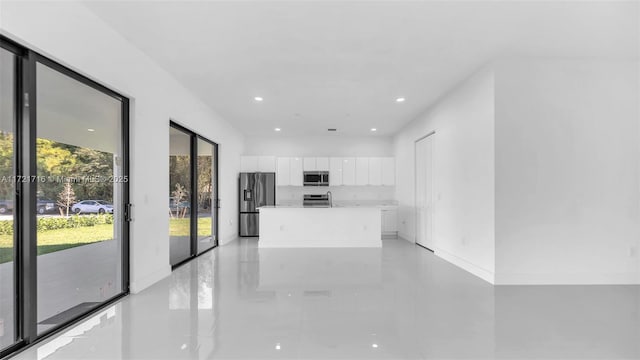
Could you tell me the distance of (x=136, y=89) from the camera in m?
3.67

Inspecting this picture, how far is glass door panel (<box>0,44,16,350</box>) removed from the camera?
7.39 ft

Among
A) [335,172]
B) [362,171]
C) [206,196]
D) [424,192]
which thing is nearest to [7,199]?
[206,196]

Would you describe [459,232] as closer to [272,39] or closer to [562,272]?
[562,272]

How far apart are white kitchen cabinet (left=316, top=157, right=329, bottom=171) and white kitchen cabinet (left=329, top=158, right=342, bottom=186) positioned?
109 millimetres

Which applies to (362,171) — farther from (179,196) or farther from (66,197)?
(66,197)

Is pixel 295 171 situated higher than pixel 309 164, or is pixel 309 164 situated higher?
pixel 309 164

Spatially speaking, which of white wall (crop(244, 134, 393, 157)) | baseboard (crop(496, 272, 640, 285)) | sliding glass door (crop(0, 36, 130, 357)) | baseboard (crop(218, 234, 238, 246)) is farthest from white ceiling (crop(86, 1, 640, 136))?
white wall (crop(244, 134, 393, 157))

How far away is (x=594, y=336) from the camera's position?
2.54 metres

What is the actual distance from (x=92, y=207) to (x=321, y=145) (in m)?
6.32

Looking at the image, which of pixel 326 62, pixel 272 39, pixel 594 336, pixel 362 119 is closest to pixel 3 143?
pixel 272 39

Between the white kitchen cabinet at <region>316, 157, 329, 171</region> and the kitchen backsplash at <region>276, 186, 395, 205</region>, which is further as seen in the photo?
the kitchen backsplash at <region>276, 186, 395, 205</region>

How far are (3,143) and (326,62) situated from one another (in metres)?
3.10

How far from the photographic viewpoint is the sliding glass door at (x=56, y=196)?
2.31m

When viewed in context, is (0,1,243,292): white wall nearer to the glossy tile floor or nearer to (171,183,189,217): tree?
(171,183,189,217): tree
